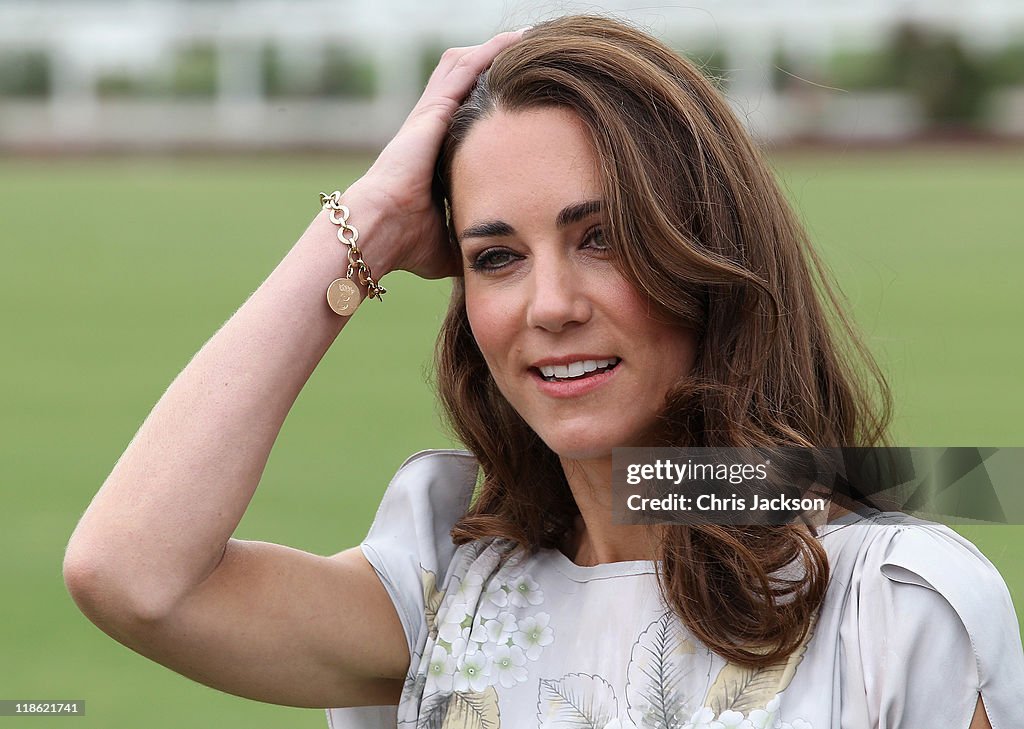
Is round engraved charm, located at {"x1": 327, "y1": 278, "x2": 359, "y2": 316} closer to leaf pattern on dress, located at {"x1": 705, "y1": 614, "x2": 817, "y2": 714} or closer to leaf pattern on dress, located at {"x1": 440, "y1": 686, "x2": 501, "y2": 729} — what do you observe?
leaf pattern on dress, located at {"x1": 440, "y1": 686, "x2": 501, "y2": 729}

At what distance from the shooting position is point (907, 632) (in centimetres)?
182

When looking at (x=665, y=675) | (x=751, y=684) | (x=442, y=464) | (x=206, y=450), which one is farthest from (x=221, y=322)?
(x=751, y=684)

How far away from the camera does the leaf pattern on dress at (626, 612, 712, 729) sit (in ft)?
6.61

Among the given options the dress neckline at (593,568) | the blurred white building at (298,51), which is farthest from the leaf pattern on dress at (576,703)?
the blurred white building at (298,51)

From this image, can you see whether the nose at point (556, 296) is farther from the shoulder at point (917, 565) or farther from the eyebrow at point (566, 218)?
the shoulder at point (917, 565)

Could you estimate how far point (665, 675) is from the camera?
80.7 inches

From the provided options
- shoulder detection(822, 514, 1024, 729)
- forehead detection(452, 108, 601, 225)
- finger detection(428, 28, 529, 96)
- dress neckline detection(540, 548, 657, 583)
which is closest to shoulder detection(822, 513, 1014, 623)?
shoulder detection(822, 514, 1024, 729)

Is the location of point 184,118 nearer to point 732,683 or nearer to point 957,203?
point 957,203

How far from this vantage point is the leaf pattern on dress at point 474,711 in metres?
2.16

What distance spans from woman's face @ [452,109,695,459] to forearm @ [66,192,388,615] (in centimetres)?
30

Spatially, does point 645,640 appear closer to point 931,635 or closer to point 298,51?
point 931,635

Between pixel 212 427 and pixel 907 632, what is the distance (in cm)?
101

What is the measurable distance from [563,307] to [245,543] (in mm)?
619

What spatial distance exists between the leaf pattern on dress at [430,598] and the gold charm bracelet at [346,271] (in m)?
0.43
